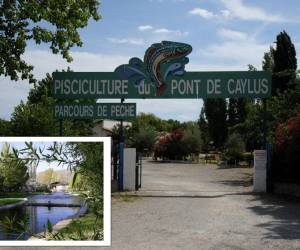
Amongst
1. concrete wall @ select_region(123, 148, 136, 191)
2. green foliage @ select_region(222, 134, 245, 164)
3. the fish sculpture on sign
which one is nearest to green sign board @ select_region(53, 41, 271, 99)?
the fish sculpture on sign

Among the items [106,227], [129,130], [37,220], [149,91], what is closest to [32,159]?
[37,220]

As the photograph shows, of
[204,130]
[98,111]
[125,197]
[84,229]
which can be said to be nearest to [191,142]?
[204,130]

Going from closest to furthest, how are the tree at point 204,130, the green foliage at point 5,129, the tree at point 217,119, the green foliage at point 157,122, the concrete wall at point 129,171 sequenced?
the concrete wall at point 129,171 → the green foliage at point 5,129 → the tree at point 217,119 → the tree at point 204,130 → the green foliage at point 157,122

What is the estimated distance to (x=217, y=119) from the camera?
211 feet

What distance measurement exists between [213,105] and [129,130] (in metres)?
10.4

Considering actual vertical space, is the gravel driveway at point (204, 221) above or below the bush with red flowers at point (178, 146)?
below

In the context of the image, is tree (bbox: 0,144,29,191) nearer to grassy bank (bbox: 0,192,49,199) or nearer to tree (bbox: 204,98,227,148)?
grassy bank (bbox: 0,192,49,199)

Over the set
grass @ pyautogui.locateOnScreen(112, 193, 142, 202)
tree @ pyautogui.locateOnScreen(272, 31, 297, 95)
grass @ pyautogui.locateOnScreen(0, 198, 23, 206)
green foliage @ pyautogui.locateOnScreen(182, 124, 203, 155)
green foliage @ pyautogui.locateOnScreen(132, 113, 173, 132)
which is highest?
tree @ pyautogui.locateOnScreen(272, 31, 297, 95)

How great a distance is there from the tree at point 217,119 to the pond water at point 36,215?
2391 inches

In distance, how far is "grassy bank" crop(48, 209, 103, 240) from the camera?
12.5ft

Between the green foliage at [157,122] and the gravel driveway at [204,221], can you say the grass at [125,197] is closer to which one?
the gravel driveway at [204,221]

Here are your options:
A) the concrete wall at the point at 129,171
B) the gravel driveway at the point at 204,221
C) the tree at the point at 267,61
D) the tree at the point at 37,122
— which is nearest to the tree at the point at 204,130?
the tree at the point at 267,61

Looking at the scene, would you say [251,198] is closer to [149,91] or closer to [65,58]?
[149,91]

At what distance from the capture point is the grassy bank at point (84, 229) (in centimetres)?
379
